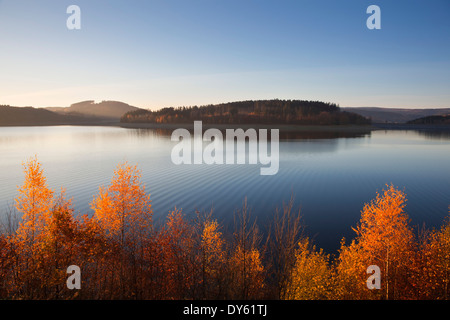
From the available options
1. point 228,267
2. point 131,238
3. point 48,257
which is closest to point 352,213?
point 228,267

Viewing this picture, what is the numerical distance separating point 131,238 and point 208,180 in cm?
2783

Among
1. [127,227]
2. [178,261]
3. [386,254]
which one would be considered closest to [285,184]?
[386,254]

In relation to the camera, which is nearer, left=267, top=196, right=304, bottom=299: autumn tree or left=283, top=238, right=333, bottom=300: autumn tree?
left=267, top=196, right=304, bottom=299: autumn tree

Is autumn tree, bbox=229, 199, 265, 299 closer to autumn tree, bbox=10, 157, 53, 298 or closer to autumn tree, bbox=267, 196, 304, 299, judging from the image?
autumn tree, bbox=267, 196, 304, 299

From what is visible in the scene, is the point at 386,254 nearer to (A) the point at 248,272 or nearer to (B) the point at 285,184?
(A) the point at 248,272

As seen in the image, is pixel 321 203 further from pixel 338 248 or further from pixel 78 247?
A: pixel 78 247

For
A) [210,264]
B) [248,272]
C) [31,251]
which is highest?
[248,272]

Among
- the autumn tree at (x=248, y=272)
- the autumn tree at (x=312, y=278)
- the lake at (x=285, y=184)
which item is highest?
the lake at (x=285, y=184)

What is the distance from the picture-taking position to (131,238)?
99.4 feet

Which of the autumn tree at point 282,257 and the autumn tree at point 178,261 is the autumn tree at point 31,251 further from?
the autumn tree at point 282,257

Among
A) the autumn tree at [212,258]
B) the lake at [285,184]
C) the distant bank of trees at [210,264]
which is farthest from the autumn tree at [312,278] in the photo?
the autumn tree at [212,258]

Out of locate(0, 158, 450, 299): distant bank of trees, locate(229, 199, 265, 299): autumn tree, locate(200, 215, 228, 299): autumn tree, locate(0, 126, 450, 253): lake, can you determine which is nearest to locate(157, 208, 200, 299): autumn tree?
locate(0, 158, 450, 299): distant bank of trees

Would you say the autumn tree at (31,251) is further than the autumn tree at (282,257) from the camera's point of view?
Yes

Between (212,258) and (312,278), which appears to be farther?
(212,258)
